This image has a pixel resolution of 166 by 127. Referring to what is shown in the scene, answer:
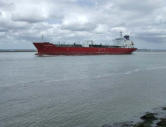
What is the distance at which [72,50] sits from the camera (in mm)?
70562

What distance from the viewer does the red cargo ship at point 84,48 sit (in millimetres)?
62912

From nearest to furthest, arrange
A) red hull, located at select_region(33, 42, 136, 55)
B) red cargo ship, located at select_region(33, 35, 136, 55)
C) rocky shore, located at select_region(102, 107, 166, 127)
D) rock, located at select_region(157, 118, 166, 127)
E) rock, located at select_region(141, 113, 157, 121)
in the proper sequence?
1. rock, located at select_region(157, 118, 166, 127)
2. rocky shore, located at select_region(102, 107, 166, 127)
3. rock, located at select_region(141, 113, 157, 121)
4. red hull, located at select_region(33, 42, 136, 55)
5. red cargo ship, located at select_region(33, 35, 136, 55)

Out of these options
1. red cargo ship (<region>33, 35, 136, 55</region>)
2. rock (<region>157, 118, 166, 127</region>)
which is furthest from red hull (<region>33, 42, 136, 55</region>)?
rock (<region>157, 118, 166, 127</region>)

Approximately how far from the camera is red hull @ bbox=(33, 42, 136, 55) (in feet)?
203

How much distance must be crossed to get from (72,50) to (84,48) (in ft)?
18.3

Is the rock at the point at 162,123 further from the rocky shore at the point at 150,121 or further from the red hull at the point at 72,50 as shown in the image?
the red hull at the point at 72,50

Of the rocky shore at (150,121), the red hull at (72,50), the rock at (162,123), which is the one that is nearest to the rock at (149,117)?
the rocky shore at (150,121)

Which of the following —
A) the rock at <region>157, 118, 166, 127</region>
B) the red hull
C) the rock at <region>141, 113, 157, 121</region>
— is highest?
the red hull

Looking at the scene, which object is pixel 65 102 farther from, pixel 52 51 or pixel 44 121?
pixel 52 51

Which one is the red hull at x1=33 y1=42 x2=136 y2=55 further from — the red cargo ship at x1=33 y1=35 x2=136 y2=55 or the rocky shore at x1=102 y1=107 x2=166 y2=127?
the rocky shore at x1=102 y1=107 x2=166 y2=127

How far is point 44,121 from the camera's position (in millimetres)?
8922

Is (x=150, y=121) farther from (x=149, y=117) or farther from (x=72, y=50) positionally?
(x=72, y=50)

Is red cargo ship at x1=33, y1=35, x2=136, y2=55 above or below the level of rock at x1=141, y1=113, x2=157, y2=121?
above

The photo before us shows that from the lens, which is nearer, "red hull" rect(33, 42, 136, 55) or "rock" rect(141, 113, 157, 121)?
"rock" rect(141, 113, 157, 121)
